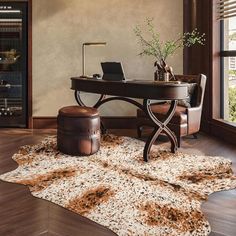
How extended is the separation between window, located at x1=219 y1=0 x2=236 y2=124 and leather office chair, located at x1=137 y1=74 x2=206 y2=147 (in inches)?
23.9

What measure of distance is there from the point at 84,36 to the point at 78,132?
221cm

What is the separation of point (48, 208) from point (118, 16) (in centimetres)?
373

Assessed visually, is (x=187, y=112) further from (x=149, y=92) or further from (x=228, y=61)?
(x=228, y=61)

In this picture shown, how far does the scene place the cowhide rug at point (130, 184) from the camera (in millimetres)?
2123

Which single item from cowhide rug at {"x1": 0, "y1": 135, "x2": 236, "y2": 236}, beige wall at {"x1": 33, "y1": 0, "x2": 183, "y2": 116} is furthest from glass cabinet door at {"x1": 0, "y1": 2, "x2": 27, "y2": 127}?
cowhide rug at {"x1": 0, "y1": 135, "x2": 236, "y2": 236}

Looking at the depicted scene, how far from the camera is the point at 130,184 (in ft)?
8.98

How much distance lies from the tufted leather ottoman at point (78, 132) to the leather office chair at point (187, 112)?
3.20 feet

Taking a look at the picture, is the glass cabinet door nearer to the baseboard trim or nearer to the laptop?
the baseboard trim

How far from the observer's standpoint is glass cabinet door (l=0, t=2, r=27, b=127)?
17.3ft

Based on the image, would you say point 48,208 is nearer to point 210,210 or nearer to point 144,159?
point 210,210

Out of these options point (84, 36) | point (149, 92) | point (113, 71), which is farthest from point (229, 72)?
point (84, 36)

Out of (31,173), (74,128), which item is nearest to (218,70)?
(74,128)

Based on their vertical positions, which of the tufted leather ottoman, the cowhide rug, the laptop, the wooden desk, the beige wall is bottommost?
the cowhide rug

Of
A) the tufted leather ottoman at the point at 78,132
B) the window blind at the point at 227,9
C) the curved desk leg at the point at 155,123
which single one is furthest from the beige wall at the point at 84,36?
the curved desk leg at the point at 155,123
